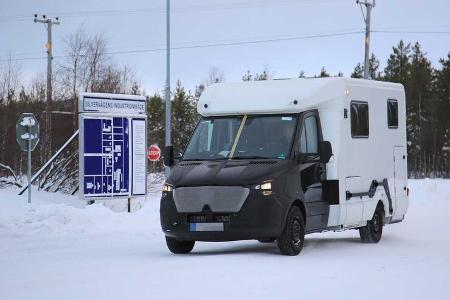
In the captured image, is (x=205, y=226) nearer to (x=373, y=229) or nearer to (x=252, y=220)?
(x=252, y=220)

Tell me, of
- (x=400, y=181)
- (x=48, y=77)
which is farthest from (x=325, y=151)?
(x=48, y=77)

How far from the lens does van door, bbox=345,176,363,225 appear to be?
15.4m

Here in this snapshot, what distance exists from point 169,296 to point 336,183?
6.25 meters

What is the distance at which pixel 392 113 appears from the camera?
1758 cm

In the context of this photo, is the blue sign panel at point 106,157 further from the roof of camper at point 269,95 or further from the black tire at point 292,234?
the black tire at point 292,234

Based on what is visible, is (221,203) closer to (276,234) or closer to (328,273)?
(276,234)

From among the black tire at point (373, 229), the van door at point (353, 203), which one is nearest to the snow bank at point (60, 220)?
the black tire at point (373, 229)

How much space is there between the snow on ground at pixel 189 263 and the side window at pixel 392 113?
2291 millimetres

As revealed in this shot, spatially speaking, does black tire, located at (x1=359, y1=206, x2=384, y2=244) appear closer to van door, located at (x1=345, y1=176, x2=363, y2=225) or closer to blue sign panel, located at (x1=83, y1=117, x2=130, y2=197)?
van door, located at (x1=345, y1=176, x2=363, y2=225)

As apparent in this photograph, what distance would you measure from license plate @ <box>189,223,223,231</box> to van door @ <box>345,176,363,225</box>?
2.97m

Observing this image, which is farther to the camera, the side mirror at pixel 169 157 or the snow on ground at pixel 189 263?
the side mirror at pixel 169 157

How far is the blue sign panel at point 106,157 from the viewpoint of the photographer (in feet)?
75.1

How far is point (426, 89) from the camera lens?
269 ft

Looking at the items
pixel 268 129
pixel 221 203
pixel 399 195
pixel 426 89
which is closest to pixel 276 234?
pixel 221 203
